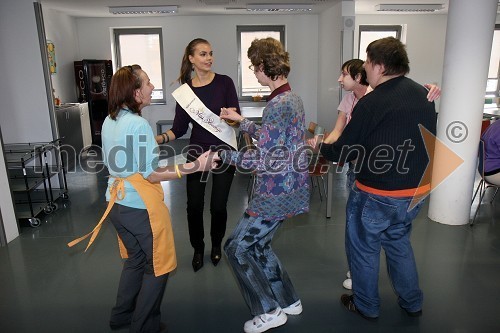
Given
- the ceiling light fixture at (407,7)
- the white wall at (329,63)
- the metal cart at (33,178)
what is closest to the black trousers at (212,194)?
the metal cart at (33,178)

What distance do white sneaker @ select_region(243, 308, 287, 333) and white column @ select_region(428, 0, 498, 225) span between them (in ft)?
7.76

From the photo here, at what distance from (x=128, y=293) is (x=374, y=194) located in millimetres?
1475

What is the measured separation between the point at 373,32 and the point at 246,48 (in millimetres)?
3027

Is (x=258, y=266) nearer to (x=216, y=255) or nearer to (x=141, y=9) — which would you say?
(x=216, y=255)

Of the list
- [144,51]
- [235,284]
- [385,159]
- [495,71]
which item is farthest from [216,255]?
[495,71]

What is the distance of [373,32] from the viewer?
925 centimetres

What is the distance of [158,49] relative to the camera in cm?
899

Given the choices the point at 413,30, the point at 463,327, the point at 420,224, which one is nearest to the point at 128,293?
the point at 463,327

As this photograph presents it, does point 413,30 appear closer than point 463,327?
No

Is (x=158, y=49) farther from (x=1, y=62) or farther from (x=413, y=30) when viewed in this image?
(x=413, y=30)

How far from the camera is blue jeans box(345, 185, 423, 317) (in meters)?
2.13

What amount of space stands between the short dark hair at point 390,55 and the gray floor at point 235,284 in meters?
1.47

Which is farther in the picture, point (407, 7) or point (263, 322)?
point (407, 7)

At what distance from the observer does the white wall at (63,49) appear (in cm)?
731
